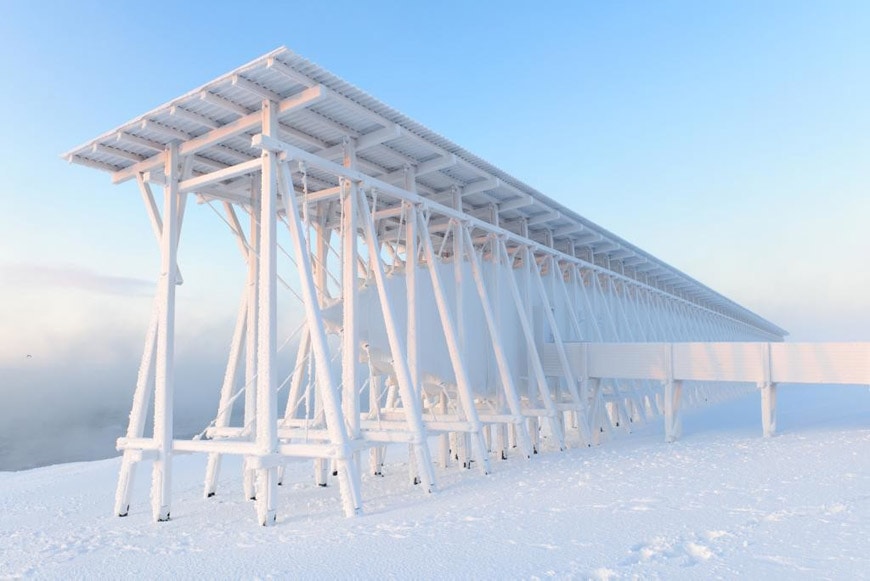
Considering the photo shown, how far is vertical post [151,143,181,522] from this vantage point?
41.3 feet

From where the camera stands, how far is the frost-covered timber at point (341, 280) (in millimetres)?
12164

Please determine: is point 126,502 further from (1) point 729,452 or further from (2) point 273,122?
(1) point 729,452

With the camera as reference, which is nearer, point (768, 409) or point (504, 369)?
point (504, 369)

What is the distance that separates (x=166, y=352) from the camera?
13.4 m

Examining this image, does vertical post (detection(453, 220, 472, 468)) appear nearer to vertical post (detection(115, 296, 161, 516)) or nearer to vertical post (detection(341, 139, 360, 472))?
vertical post (detection(341, 139, 360, 472))

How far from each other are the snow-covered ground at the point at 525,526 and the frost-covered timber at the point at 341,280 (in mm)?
1030

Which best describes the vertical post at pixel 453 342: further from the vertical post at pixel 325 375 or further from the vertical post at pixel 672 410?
the vertical post at pixel 672 410

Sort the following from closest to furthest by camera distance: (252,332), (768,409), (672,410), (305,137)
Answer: (252,332) < (305,137) < (768,409) < (672,410)

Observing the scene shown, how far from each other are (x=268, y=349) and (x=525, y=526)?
5857 millimetres

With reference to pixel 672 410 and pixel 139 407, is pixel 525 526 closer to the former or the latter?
pixel 139 407

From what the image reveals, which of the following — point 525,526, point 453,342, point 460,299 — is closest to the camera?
point 525,526

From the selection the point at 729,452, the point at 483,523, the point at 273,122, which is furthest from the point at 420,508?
the point at 729,452

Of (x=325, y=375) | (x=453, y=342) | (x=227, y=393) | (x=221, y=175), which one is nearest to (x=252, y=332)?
(x=227, y=393)

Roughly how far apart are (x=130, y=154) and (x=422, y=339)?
9.53 m
